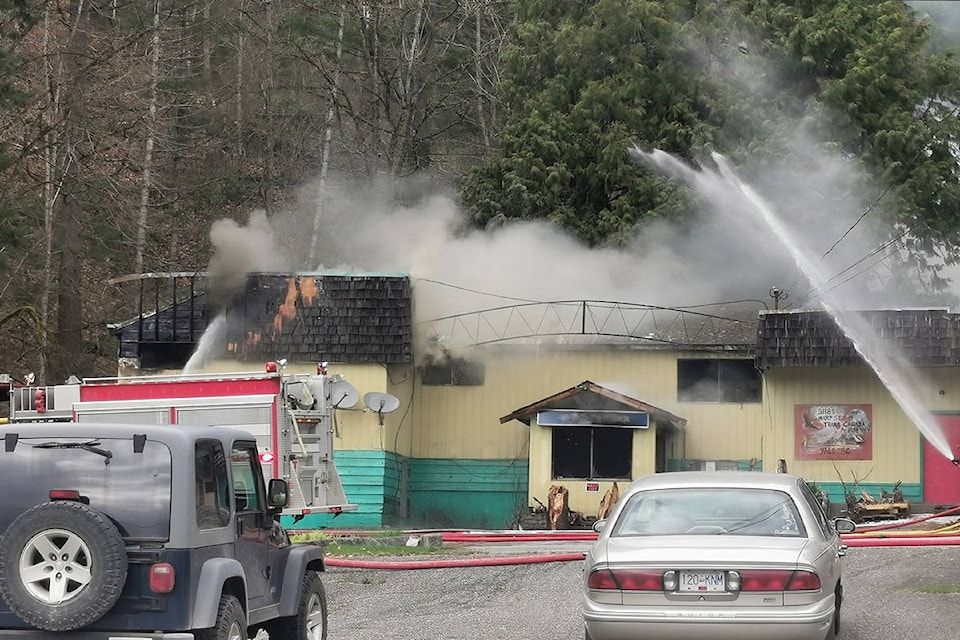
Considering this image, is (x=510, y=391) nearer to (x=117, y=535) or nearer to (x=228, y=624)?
(x=228, y=624)

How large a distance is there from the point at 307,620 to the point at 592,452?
1743 centimetres

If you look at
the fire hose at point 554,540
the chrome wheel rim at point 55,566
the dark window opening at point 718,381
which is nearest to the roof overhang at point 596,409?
the dark window opening at point 718,381

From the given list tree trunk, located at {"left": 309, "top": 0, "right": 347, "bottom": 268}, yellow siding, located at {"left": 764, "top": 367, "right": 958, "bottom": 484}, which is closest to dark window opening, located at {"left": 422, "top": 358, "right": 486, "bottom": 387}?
yellow siding, located at {"left": 764, "top": 367, "right": 958, "bottom": 484}

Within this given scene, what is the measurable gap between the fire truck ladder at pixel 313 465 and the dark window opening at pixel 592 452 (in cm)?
942

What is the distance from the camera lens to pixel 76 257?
3388cm

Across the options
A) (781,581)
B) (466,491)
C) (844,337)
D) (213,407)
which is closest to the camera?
(781,581)

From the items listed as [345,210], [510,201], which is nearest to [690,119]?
[510,201]

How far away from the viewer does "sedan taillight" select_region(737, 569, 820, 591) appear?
9148 mm

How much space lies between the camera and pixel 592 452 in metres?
27.1

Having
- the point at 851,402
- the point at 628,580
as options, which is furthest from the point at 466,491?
the point at 628,580

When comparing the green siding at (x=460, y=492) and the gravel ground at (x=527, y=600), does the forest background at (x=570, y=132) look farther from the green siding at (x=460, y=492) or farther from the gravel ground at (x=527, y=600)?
the gravel ground at (x=527, y=600)

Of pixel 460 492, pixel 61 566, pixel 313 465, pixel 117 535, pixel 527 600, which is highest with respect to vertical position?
pixel 313 465

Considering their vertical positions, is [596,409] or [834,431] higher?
[596,409]

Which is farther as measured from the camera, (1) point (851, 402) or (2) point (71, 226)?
(2) point (71, 226)
